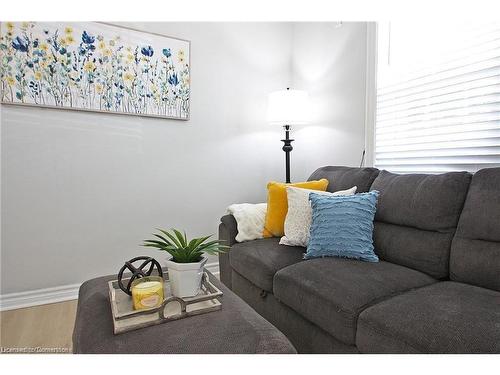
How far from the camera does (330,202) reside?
68.4 inches

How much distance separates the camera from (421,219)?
1562 millimetres

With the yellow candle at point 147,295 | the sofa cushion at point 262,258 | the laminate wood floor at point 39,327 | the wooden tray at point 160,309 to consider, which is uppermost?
the yellow candle at point 147,295

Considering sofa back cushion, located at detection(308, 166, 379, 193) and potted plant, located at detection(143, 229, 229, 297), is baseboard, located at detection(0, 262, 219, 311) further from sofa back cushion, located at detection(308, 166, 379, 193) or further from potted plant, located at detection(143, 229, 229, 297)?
sofa back cushion, located at detection(308, 166, 379, 193)

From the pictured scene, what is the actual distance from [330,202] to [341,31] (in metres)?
1.66

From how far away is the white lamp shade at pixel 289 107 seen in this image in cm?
258

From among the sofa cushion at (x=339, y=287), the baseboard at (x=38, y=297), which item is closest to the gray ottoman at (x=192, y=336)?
the sofa cushion at (x=339, y=287)

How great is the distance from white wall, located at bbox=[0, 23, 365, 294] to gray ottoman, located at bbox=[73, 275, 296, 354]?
53.3 inches

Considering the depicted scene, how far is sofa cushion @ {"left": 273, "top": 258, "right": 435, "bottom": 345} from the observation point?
3.97 feet

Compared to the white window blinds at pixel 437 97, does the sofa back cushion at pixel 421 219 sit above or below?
below

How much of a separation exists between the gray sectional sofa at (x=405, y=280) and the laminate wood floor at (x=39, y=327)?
3.66ft

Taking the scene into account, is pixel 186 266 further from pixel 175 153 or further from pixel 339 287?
pixel 175 153

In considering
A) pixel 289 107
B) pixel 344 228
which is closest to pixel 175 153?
pixel 289 107

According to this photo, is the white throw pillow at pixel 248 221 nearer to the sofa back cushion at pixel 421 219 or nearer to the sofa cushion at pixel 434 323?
the sofa back cushion at pixel 421 219
